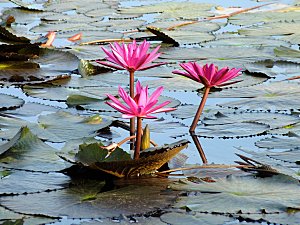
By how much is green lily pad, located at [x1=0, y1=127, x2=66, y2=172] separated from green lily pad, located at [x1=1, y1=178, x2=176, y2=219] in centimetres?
11

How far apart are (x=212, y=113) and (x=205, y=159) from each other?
0.33 m

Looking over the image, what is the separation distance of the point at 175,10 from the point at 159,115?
156cm

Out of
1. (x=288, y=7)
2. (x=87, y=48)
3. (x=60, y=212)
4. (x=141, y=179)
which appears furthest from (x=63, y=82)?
(x=288, y=7)

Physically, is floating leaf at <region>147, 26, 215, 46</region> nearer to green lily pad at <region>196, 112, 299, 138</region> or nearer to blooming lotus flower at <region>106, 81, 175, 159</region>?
green lily pad at <region>196, 112, 299, 138</region>

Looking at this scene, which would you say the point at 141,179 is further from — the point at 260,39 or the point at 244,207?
the point at 260,39

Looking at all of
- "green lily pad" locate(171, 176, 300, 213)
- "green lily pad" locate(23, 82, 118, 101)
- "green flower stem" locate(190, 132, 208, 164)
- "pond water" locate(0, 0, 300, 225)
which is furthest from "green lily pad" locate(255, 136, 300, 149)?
"green lily pad" locate(23, 82, 118, 101)

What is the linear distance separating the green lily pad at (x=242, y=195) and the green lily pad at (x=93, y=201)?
4 centimetres

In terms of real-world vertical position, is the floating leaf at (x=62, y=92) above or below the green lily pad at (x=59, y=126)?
above

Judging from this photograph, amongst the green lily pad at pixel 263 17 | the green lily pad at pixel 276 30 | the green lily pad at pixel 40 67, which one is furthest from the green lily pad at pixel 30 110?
the green lily pad at pixel 263 17

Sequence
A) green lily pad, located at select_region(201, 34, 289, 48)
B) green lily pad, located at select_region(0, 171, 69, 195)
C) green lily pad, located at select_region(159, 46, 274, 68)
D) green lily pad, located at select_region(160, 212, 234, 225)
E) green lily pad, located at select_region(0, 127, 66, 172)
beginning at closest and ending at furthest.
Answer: green lily pad, located at select_region(160, 212, 234, 225)
green lily pad, located at select_region(0, 171, 69, 195)
green lily pad, located at select_region(0, 127, 66, 172)
green lily pad, located at select_region(159, 46, 274, 68)
green lily pad, located at select_region(201, 34, 289, 48)

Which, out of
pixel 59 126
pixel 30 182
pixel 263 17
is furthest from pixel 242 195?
pixel 263 17

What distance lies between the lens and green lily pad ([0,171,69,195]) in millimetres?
1253

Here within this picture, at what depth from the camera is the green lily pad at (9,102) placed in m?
1.78

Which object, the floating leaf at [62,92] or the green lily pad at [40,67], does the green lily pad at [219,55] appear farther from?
the floating leaf at [62,92]
